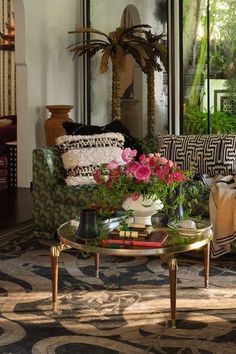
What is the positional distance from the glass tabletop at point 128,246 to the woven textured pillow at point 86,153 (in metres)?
1.43

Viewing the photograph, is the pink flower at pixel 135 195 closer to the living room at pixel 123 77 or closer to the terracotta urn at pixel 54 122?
the living room at pixel 123 77

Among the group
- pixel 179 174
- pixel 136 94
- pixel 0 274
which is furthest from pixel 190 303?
pixel 136 94

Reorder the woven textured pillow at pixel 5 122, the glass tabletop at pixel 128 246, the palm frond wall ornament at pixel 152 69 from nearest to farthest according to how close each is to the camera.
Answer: the glass tabletop at pixel 128 246
the palm frond wall ornament at pixel 152 69
the woven textured pillow at pixel 5 122

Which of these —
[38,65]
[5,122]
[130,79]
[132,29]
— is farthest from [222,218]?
[5,122]

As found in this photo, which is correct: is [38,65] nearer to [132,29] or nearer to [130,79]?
[132,29]

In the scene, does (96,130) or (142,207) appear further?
(96,130)

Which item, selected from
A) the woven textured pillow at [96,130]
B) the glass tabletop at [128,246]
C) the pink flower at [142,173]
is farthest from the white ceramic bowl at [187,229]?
the woven textured pillow at [96,130]

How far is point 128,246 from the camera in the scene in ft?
9.71

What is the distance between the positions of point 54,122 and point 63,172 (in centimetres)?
222

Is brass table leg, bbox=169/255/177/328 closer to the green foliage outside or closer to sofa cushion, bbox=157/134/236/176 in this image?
sofa cushion, bbox=157/134/236/176

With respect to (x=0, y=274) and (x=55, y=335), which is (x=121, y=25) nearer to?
(x=0, y=274)

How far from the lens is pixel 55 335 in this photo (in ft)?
9.25

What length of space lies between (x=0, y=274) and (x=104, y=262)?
2.34 feet

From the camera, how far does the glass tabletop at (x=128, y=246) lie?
291cm
